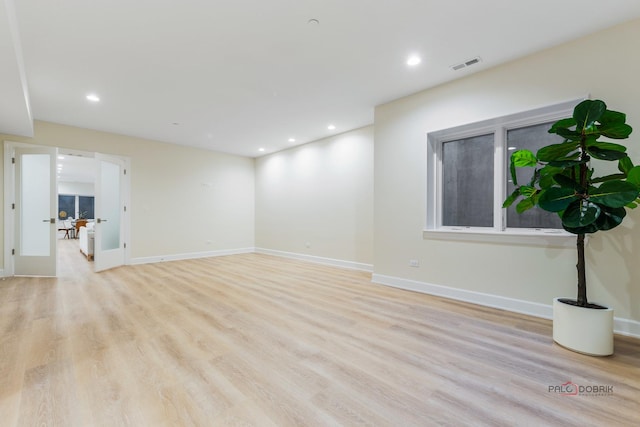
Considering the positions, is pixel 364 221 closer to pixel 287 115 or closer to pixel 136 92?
pixel 287 115

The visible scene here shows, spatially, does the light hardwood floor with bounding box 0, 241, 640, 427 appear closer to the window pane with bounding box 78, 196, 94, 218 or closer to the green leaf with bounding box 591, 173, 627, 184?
the green leaf with bounding box 591, 173, 627, 184

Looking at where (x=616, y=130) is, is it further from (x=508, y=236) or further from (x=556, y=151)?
(x=508, y=236)

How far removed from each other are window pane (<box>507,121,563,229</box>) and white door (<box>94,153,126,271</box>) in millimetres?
7186

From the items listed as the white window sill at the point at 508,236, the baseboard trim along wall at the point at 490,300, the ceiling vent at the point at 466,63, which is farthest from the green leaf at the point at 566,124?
the baseboard trim along wall at the point at 490,300

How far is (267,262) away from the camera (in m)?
6.57

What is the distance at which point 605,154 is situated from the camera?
7.31 ft

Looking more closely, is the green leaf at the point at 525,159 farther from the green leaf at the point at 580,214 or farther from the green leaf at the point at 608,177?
the green leaf at the point at 580,214

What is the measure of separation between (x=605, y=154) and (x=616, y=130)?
0.71ft

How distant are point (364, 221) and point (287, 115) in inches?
98.8

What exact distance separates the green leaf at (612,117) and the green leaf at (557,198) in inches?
24.1

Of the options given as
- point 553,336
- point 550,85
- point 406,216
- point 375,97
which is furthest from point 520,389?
point 375,97

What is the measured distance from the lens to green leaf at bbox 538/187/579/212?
2279 millimetres

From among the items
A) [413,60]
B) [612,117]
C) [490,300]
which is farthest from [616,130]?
[490,300]

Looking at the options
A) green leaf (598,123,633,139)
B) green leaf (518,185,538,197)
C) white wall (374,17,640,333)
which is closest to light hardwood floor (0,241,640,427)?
white wall (374,17,640,333)
